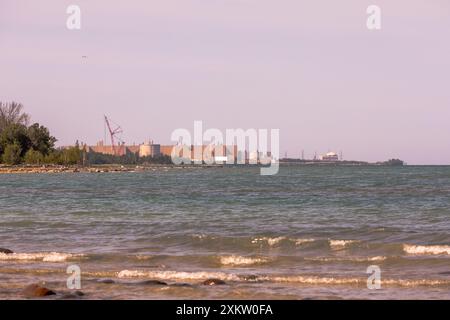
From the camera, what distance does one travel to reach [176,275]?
19156 millimetres

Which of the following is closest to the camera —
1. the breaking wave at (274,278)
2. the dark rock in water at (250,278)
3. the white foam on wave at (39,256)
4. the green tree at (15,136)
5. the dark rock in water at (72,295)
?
the dark rock in water at (72,295)

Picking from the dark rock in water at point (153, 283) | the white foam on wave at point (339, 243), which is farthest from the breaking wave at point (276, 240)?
the dark rock in water at point (153, 283)

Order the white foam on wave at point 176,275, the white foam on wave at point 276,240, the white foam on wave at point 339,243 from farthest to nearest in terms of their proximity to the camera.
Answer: the white foam on wave at point 276,240
the white foam on wave at point 339,243
the white foam on wave at point 176,275

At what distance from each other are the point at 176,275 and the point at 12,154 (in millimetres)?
138138

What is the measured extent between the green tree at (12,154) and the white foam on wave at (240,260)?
13288cm

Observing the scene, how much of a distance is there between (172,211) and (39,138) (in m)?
120

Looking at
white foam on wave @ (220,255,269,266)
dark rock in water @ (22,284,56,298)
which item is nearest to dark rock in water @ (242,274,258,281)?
white foam on wave @ (220,255,269,266)

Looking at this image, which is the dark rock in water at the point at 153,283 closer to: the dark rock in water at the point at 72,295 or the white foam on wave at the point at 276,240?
the dark rock in water at the point at 72,295

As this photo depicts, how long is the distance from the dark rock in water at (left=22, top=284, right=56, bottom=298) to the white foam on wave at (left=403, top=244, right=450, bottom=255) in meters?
11.5

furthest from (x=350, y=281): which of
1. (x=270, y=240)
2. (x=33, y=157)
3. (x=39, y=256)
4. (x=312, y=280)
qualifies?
(x=33, y=157)

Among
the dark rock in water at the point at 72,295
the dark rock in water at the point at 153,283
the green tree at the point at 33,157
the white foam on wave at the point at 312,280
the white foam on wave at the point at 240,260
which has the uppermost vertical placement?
the green tree at the point at 33,157

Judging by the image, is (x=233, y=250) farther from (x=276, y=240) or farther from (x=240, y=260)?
(x=240, y=260)

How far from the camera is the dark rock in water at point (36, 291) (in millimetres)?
15907

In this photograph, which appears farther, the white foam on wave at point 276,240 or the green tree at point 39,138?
the green tree at point 39,138
